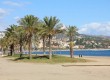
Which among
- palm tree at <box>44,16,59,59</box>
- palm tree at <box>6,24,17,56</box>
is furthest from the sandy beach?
palm tree at <box>6,24,17,56</box>

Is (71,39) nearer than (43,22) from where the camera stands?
No

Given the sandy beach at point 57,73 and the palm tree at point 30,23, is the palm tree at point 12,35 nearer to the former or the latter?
→ the palm tree at point 30,23

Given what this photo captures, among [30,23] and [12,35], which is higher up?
[30,23]

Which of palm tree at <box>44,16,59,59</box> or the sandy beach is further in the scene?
palm tree at <box>44,16,59,59</box>

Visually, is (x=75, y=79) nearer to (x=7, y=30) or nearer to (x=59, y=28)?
(x=59, y=28)

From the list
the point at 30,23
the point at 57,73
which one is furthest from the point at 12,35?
the point at 57,73

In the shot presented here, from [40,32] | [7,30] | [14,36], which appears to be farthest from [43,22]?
[7,30]

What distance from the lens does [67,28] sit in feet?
249

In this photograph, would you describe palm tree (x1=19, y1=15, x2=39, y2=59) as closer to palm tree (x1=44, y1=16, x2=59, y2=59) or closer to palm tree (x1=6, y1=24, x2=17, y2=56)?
palm tree (x1=44, y1=16, x2=59, y2=59)

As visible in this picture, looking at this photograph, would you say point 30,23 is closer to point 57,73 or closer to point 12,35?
point 12,35

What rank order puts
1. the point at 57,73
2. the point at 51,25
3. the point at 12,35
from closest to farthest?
the point at 57,73, the point at 51,25, the point at 12,35

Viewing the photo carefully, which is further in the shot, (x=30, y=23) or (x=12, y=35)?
(x=12, y=35)

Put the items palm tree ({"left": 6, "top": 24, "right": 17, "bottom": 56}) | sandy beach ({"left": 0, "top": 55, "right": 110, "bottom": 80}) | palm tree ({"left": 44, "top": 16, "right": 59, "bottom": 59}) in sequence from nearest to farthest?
sandy beach ({"left": 0, "top": 55, "right": 110, "bottom": 80}) < palm tree ({"left": 44, "top": 16, "right": 59, "bottom": 59}) < palm tree ({"left": 6, "top": 24, "right": 17, "bottom": 56})

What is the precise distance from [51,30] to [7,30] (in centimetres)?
3909
